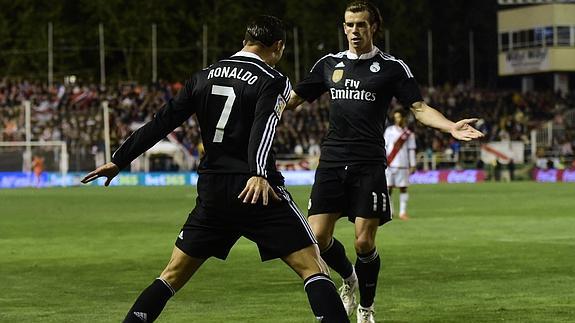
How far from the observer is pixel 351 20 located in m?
11.5

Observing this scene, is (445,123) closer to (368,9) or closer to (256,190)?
(368,9)

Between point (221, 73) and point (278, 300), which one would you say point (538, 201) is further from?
point (221, 73)

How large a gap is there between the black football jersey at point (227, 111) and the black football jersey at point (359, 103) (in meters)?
2.59

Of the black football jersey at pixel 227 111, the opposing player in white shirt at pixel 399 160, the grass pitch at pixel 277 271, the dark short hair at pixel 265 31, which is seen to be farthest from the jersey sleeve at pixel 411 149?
the black football jersey at pixel 227 111

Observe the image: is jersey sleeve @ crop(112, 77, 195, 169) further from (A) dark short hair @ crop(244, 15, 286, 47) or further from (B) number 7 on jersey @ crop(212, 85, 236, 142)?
(A) dark short hair @ crop(244, 15, 286, 47)

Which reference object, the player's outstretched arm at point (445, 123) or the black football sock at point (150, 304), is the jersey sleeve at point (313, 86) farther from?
the black football sock at point (150, 304)

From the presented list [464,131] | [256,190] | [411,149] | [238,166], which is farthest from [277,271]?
[411,149]

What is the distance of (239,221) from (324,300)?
31.0 inches

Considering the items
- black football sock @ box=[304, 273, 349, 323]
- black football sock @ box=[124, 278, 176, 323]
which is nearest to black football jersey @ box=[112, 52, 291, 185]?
black football sock @ box=[304, 273, 349, 323]

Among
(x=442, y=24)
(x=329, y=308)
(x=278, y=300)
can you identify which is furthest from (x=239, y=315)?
(x=442, y=24)

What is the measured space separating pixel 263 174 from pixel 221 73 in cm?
77

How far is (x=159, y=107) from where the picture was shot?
59.2 meters

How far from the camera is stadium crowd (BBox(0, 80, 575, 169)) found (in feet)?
187

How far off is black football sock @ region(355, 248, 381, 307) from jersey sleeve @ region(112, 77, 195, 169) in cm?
320
